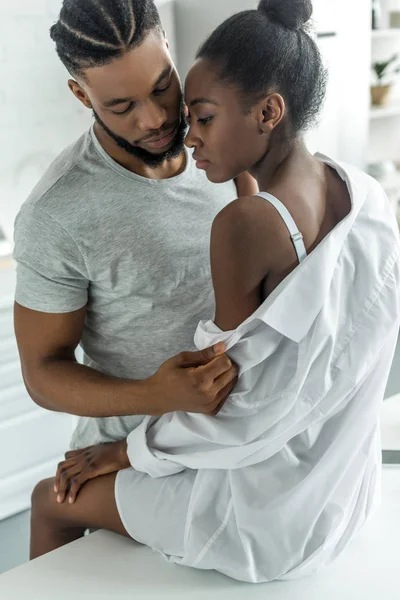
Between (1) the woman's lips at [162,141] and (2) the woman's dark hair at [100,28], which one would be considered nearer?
(2) the woman's dark hair at [100,28]

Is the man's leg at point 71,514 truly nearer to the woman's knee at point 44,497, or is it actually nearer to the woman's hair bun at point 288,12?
the woman's knee at point 44,497

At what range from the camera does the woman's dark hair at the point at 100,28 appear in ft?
4.14

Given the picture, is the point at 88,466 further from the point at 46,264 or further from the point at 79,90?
the point at 79,90

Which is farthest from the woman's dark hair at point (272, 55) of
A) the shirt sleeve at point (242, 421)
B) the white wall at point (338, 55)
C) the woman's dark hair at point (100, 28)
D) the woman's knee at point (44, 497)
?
the white wall at point (338, 55)

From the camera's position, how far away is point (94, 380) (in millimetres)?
1369

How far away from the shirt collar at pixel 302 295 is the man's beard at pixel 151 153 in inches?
→ 16.2

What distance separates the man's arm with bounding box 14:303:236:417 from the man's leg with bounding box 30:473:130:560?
149 mm

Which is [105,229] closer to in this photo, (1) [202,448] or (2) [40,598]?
(1) [202,448]

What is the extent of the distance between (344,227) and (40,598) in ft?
2.56

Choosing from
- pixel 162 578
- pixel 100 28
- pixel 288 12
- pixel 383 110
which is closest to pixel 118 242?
pixel 100 28

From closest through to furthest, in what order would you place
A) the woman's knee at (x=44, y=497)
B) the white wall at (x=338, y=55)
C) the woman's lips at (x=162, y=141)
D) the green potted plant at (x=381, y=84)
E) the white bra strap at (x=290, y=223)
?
the white bra strap at (x=290, y=223), the woman's lips at (x=162, y=141), the woman's knee at (x=44, y=497), the white wall at (x=338, y=55), the green potted plant at (x=381, y=84)

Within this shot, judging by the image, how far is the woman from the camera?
114cm

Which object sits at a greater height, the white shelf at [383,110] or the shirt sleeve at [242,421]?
the shirt sleeve at [242,421]

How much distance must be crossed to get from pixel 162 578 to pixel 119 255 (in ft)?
1.86
